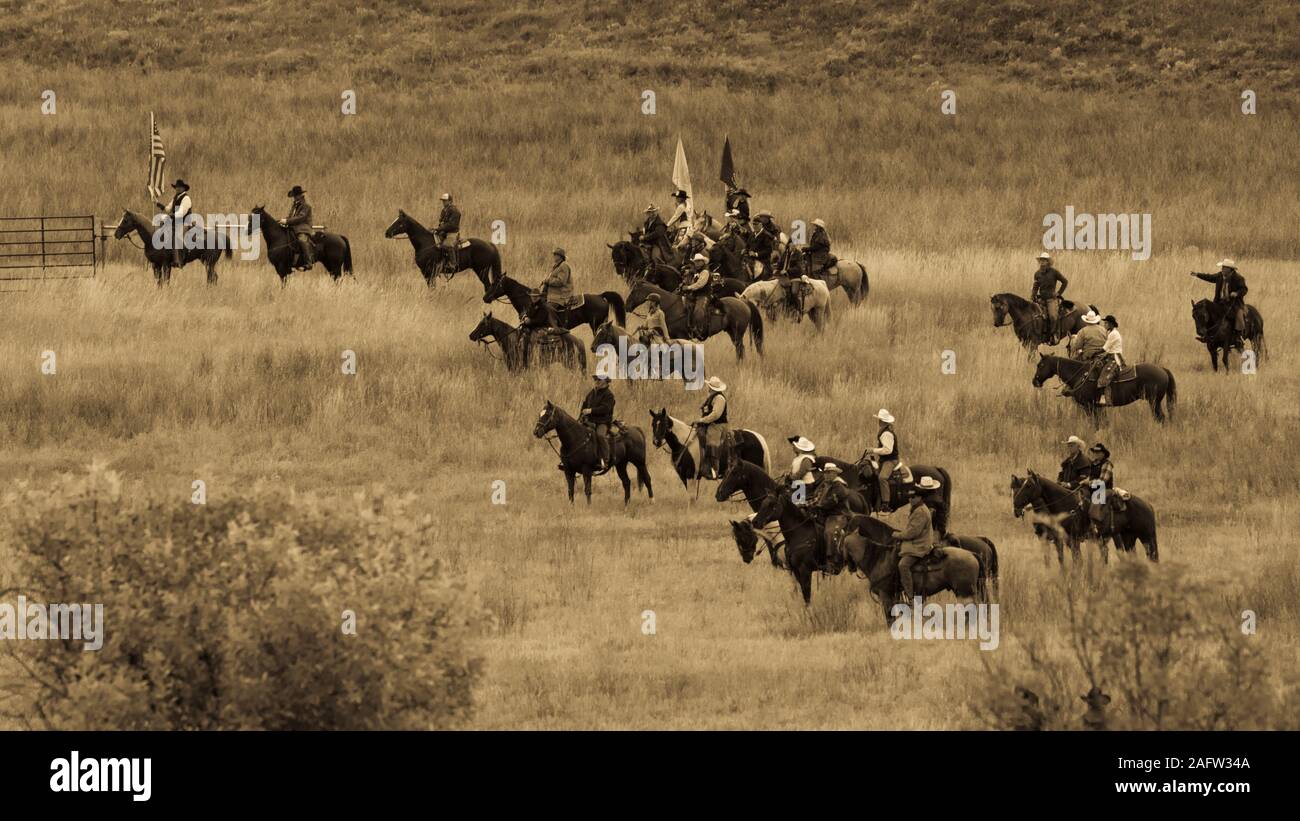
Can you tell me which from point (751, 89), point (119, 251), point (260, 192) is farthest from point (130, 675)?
point (751, 89)

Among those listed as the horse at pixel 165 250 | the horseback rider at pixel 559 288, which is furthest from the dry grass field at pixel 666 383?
the horseback rider at pixel 559 288

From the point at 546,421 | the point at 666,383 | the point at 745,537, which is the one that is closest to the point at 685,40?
the point at 666,383

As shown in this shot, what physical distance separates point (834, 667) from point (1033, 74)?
47.1 m

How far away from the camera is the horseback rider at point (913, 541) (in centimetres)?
1936

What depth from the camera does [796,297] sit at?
34.2m

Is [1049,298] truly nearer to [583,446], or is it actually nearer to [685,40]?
[583,446]

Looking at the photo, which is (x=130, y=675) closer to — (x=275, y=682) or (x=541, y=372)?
(x=275, y=682)

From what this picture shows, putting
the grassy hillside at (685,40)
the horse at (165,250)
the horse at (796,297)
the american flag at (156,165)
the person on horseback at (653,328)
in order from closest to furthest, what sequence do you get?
1. the person on horseback at (653,328)
2. the horse at (796,297)
3. the horse at (165,250)
4. the american flag at (156,165)
5. the grassy hillside at (685,40)

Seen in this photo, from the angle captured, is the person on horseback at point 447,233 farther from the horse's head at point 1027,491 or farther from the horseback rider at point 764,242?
the horse's head at point 1027,491

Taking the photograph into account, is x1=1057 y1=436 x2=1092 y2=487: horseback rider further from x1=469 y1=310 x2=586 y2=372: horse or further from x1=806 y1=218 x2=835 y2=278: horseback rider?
x1=806 y1=218 x2=835 y2=278: horseback rider

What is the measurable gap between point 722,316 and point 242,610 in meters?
19.1

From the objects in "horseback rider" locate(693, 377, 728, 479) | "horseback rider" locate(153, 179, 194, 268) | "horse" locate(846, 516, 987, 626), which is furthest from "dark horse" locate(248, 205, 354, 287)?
"horse" locate(846, 516, 987, 626)

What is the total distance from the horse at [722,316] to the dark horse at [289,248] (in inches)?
279

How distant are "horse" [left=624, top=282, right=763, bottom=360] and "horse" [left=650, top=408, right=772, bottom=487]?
621 centimetres
